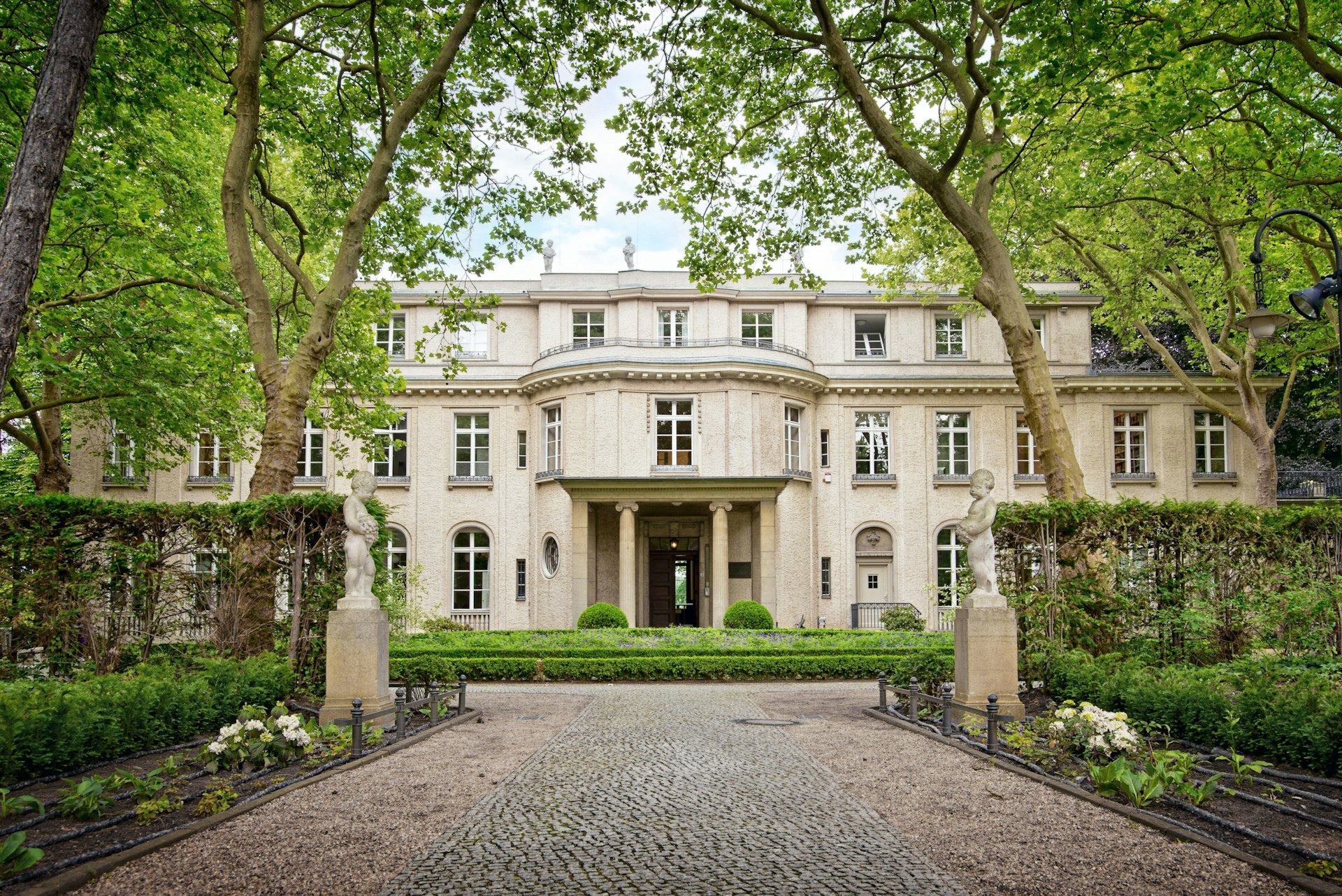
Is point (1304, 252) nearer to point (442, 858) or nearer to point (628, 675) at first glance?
point (628, 675)

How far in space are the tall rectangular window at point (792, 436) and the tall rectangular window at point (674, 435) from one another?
3.04m

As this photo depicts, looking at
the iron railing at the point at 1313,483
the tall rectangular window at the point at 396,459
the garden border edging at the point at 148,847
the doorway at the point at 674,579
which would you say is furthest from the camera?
the iron railing at the point at 1313,483

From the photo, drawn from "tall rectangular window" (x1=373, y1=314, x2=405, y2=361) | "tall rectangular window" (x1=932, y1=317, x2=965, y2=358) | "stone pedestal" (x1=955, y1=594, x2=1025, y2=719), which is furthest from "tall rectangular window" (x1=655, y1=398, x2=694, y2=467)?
"stone pedestal" (x1=955, y1=594, x2=1025, y2=719)

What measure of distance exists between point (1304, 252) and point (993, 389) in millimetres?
9965

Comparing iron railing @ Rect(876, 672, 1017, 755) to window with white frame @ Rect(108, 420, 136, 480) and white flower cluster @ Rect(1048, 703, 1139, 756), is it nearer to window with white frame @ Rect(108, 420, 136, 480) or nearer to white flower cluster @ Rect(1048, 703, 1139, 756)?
white flower cluster @ Rect(1048, 703, 1139, 756)

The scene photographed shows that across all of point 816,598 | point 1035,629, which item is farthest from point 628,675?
point 816,598

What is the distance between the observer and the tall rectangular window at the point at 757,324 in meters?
30.1

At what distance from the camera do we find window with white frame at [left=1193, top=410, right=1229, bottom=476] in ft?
97.7

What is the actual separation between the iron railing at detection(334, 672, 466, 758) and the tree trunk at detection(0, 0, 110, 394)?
16.4 ft

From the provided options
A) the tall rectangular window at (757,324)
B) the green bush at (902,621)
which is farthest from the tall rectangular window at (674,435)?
the green bush at (902,621)

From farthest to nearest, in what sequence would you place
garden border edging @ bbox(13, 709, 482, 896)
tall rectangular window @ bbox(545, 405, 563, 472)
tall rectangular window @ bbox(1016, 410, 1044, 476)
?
tall rectangular window @ bbox(1016, 410, 1044, 476)
tall rectangular window @ bbox(545, 405, 563, 472)
garden border edging @ bbox(13, 709, 482, 896)

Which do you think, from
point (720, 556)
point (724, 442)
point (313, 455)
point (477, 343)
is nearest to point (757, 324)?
point (724, 442)

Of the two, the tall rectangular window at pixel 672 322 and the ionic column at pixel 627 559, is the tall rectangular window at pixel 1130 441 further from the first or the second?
the ionic column at pixel 627 559

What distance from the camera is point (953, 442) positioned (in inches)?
1185
